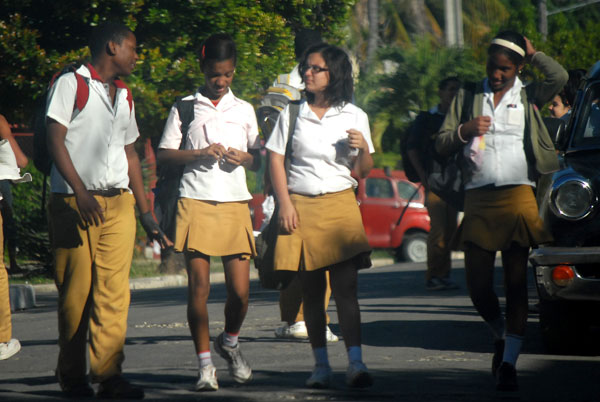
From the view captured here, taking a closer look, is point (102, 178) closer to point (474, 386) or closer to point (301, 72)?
point (301, 72)

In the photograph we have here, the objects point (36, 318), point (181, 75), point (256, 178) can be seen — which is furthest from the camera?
point (256, 178)

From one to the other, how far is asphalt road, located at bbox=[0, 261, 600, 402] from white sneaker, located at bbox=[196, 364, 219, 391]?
0.22 ft

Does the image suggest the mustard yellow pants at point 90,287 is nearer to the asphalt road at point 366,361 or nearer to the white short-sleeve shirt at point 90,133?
the white short-sleeve shirt at point 90,133

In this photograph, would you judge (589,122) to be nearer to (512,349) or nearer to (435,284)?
(512,349)

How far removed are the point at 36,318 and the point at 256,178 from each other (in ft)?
44.7

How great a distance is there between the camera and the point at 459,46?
3116 centimetres

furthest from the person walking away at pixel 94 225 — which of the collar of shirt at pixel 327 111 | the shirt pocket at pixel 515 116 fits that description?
the shirt pocket at pixel 515 116

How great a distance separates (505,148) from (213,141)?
5.13 feet

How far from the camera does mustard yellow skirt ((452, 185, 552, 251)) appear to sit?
590cm

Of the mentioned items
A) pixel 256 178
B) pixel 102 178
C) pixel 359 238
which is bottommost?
pixel 256 178

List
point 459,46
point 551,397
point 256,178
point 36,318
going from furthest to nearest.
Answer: point 459,46 → point 256,178 → point 36,318 → point 551,397

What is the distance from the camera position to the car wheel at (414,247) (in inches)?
841

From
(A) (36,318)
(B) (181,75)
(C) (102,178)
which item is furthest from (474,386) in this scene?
(B) (181,75)

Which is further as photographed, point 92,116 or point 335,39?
point 335,39
